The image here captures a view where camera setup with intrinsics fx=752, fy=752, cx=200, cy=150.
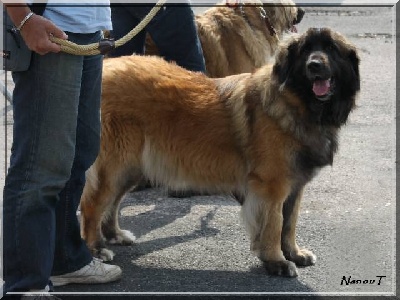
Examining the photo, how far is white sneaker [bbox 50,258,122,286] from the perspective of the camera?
3.73m

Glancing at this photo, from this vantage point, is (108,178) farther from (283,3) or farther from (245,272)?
(283,3)

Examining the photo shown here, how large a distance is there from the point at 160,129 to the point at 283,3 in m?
2.45

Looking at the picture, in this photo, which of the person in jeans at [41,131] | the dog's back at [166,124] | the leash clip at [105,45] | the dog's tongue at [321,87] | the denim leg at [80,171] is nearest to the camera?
the person in jeans at [41,131]

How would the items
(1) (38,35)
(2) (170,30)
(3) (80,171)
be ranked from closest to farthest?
(1) (38,35), (3) (80,171), (2) (170,30)

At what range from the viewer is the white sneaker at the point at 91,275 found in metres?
3.73

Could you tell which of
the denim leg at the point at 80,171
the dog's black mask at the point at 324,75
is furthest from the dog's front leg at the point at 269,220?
the denim leg at the point at 80,171

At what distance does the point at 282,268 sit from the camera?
4.08 meters

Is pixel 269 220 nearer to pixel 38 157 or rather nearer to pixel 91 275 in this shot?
pixel 91 275

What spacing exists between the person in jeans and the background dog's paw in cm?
133

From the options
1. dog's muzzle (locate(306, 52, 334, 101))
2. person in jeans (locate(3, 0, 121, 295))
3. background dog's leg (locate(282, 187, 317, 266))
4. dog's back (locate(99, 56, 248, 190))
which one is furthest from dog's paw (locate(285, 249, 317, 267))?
person in jeans (locate(3, 0, 121, 295))

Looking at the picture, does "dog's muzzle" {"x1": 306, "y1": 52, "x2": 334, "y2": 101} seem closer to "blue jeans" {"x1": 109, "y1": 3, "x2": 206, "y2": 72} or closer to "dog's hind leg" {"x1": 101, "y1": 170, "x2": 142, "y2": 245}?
"dog's hind leg" {"x1": 101, "y1": 170, "x2": 142, "y2": 245}

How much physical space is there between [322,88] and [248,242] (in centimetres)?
109

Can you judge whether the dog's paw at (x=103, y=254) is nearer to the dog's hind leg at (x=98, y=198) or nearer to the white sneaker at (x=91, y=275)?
the dog's hind leg at (x=98, y=198)

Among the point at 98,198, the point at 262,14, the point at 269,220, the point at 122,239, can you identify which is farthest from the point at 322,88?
the point at 262,14
